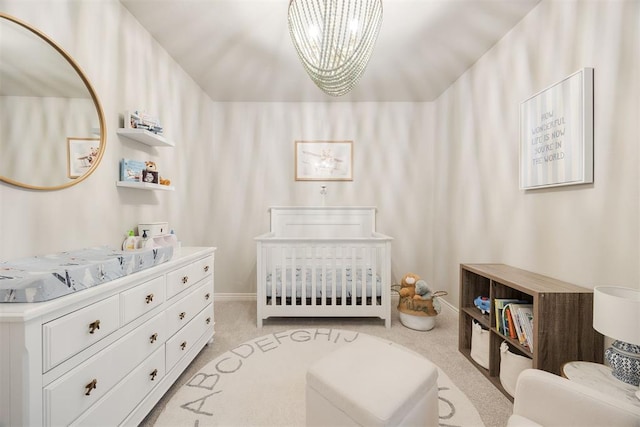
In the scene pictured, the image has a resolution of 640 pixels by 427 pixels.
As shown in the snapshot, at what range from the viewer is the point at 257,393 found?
1.54 m

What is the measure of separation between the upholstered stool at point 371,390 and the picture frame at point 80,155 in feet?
5.34

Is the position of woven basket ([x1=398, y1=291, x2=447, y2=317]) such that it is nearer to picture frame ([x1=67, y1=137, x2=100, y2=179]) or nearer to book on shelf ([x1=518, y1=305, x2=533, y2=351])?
book on shelf ([x1=518, y1=305, x2=533, y2=351])

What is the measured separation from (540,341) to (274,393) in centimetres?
150

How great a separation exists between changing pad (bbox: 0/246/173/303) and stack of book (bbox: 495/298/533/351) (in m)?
2.14

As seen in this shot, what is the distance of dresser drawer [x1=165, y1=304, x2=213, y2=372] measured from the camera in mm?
1543

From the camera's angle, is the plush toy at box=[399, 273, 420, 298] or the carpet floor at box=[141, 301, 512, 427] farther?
the plush toy at box=[399, 273, 420, 298]

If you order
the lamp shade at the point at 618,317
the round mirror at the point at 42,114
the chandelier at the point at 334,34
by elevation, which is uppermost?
the chandelier at the point at 334,34

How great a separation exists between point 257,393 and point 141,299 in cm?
88

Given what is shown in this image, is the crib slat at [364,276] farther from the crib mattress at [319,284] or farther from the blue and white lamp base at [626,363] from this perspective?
the blue and white lamp base at [626,363]

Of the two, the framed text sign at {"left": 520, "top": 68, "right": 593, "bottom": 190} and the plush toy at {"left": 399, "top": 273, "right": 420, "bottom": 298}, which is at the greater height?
the framed text sign at {"left": 520, "top": 68, "right": 593, "bottom": 190}

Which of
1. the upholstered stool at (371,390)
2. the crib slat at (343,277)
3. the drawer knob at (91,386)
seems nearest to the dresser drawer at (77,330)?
the drawer knob at (91,386)

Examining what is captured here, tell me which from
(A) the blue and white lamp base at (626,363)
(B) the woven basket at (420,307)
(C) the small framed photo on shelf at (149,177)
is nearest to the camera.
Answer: (A) the blue and white lamp base at (626,363)

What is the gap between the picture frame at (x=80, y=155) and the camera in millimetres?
1364

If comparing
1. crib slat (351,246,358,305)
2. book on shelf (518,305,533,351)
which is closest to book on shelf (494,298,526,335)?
book on shelf (518,305,533,351)
